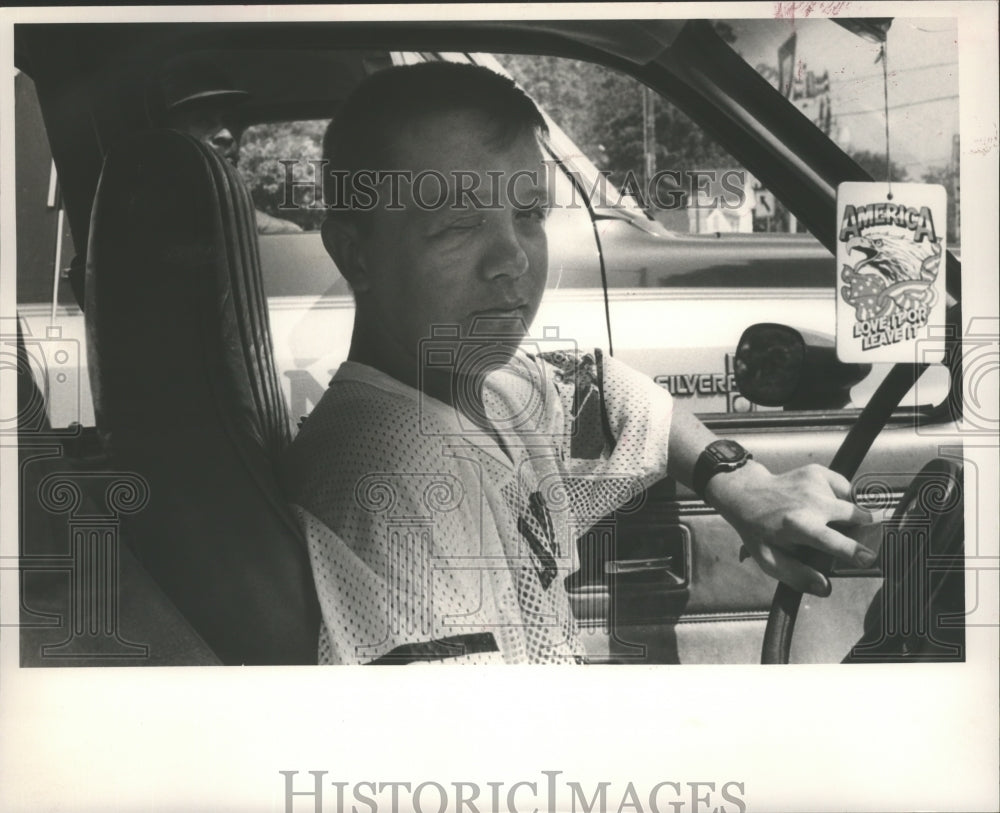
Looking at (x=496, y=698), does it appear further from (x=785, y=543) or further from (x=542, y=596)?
(x=785, y=543)

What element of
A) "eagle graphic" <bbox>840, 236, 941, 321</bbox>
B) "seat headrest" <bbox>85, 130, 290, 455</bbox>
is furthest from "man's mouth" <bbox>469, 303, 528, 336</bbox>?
"eagle graphic" <bbox>840, 236, 941, 321</bbox>

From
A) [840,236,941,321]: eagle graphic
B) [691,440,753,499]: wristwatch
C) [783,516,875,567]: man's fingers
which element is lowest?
[783,516,875,567]: man's fingers

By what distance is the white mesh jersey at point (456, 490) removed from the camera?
2977 mm

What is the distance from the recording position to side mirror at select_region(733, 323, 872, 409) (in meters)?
2.99

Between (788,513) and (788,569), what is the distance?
15 cm

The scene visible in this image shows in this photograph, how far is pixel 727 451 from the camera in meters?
3.01

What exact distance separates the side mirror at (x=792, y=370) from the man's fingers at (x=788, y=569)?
393 millimetres

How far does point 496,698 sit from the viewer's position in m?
3.04

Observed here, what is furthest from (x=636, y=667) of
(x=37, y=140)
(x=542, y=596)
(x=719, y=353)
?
(x=37, y=140)

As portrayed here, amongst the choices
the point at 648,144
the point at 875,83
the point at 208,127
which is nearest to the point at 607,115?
the point at 648,144

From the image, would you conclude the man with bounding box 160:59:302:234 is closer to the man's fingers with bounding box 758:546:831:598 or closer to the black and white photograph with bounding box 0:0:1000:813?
the black and white photograph with bounding box 0:0:1000:813

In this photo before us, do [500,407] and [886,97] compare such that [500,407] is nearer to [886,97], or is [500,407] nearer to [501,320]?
[501,320]

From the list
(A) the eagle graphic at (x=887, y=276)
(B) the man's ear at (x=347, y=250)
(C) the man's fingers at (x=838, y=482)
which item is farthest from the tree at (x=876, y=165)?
(B) the man's ear at (x=347, y=250)

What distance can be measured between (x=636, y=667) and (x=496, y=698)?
0.38m
